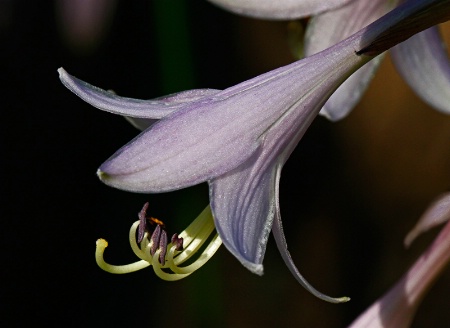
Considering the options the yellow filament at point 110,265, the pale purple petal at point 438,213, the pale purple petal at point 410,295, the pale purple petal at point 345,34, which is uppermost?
the pale purple petal at point 345,34

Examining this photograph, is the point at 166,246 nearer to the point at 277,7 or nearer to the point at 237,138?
the point at 237,138

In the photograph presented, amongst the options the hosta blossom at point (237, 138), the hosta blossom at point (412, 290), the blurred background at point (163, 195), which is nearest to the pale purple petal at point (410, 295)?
the hosta blossom at point (412, 290)

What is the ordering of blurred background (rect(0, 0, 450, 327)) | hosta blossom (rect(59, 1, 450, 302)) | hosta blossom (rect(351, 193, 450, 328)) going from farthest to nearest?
1. blurred background (rect(0, 0, 450, 327))
2. hosta blossom (rect(351, 193, 450, 328))
3. hosta blossom (rect(59, 1, 450, 302))

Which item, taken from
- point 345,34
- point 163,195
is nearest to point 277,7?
→ point 345,34

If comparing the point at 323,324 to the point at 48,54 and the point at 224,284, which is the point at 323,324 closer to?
the point at 224,284

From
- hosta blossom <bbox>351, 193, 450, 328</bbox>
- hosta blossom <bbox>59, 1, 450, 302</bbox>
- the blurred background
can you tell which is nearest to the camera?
hosta blossom <bbox>59, 1, 450, 302</bbox>

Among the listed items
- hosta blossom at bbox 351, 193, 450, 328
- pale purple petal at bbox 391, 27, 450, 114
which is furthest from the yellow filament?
pale purple petal at bbox 391, 27, 450, 114

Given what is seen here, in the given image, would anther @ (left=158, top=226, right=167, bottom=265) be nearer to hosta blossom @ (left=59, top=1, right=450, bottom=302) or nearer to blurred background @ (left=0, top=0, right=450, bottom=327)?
hosta blossom @ (left=59, top=1, right=450, bottom=302)

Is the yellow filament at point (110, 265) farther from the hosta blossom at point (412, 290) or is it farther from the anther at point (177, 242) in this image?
the hosta blossom at point (412, 290)
